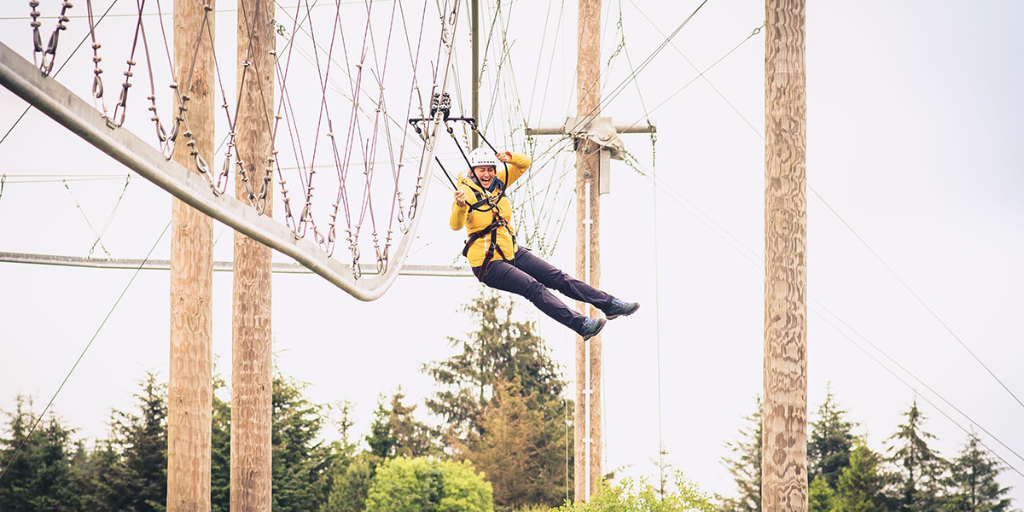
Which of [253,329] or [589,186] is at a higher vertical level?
[589,186]

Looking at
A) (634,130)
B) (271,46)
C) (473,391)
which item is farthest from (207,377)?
(473,391)

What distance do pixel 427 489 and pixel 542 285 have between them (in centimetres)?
2251

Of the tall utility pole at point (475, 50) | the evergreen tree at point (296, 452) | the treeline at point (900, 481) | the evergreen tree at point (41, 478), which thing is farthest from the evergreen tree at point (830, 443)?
the tall utility pole at point (475, 50)

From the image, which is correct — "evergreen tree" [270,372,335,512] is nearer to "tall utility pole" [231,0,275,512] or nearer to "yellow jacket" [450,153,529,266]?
"tall utility pole" [231,0,275,512]

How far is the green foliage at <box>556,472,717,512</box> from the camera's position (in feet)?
49.2

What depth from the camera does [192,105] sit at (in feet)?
35.9

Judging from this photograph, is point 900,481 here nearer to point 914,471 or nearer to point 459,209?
point 914,471

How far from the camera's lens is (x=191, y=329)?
436 inches

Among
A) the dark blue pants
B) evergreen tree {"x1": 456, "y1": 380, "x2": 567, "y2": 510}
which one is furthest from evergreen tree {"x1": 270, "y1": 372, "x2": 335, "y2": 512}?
the dark blue pants

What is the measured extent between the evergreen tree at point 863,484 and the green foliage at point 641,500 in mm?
19462

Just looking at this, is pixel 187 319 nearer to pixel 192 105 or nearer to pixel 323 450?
pixel 192 105

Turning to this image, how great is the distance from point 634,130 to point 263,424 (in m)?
7.32

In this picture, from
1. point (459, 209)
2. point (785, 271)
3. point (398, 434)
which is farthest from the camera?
point (398, 434)

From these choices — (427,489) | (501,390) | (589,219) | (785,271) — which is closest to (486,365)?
(501,390)
